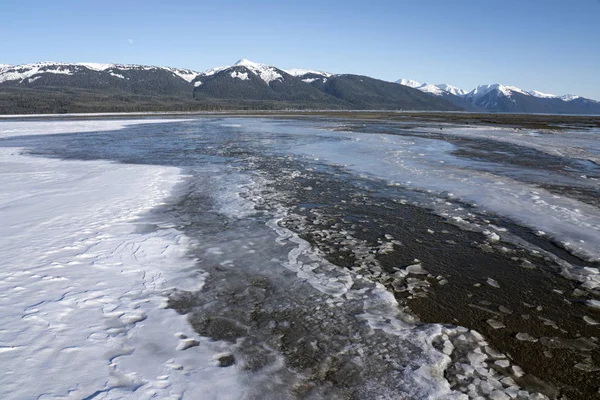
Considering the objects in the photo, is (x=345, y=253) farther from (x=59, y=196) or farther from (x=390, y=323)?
(x=59, y=196)

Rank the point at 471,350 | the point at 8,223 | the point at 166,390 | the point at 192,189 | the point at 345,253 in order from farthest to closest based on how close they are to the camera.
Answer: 1. the point at 192,189
2. the point at 8,223
3. the point at 345,253
4. the point at 471,350
5. the point at 166,390

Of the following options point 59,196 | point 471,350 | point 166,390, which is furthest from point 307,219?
→ point 59,196

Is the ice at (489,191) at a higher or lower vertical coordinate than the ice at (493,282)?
higher

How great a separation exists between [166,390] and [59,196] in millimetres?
10622

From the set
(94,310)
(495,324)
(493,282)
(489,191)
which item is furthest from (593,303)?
(489,191)

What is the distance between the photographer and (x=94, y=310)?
5.42m

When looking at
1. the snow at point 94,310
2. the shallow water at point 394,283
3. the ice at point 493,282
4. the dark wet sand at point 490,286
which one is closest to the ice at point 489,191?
the shallow water at point 394,283

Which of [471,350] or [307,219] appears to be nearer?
[471,350]

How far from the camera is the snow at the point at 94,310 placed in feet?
13.1

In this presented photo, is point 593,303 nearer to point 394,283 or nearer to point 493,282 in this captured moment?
point 493,282

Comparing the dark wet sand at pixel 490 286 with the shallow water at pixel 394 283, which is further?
the dark wet sand at pixel 490 286

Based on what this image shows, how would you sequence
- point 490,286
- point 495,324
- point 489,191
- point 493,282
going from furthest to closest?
point 489,191 → point 493,282 → point 490,286 → point 495,324

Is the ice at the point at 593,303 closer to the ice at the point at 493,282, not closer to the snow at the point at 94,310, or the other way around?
the ice at the point at 493,282

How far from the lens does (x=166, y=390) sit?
3.89 meters
